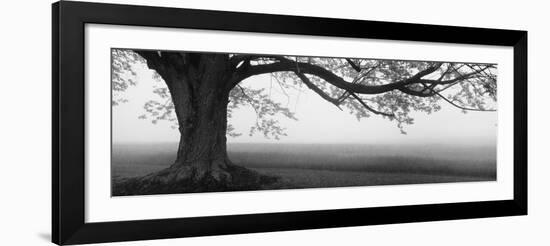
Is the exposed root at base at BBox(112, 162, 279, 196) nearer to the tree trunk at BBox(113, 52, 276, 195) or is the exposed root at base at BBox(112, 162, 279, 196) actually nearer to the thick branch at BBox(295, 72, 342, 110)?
the tree trunk at BBox(113, 52, 276, 195)

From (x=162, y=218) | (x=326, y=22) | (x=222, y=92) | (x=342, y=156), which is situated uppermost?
(x=326, y=22)

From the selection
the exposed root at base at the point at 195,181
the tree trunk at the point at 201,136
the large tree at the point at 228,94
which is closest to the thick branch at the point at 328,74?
the large tree at the point at 228,94

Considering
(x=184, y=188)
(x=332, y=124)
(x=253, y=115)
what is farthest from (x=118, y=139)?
(x=332, y=124)

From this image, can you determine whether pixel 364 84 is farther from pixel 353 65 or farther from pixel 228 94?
pixel 228 94

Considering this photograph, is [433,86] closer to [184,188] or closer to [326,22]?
[326,22]

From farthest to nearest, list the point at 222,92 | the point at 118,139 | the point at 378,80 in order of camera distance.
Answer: the point at 378,80, the point at 222,92, the point at 118,139

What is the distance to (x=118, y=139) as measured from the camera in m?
4.95

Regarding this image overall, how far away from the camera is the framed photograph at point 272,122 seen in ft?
15.9

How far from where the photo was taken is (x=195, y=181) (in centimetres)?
518

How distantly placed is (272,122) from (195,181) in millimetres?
628

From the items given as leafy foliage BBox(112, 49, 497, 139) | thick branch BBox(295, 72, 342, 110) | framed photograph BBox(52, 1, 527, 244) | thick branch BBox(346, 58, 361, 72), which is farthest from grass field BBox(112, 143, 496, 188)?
thick branch BBox(346, 58, 361, 72)

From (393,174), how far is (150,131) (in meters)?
1.72

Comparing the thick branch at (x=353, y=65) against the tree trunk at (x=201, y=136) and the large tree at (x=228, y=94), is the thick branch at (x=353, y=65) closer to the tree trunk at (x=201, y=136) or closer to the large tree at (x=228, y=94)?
the large tree at (x=228, y=94)

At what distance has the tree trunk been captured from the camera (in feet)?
16.8
